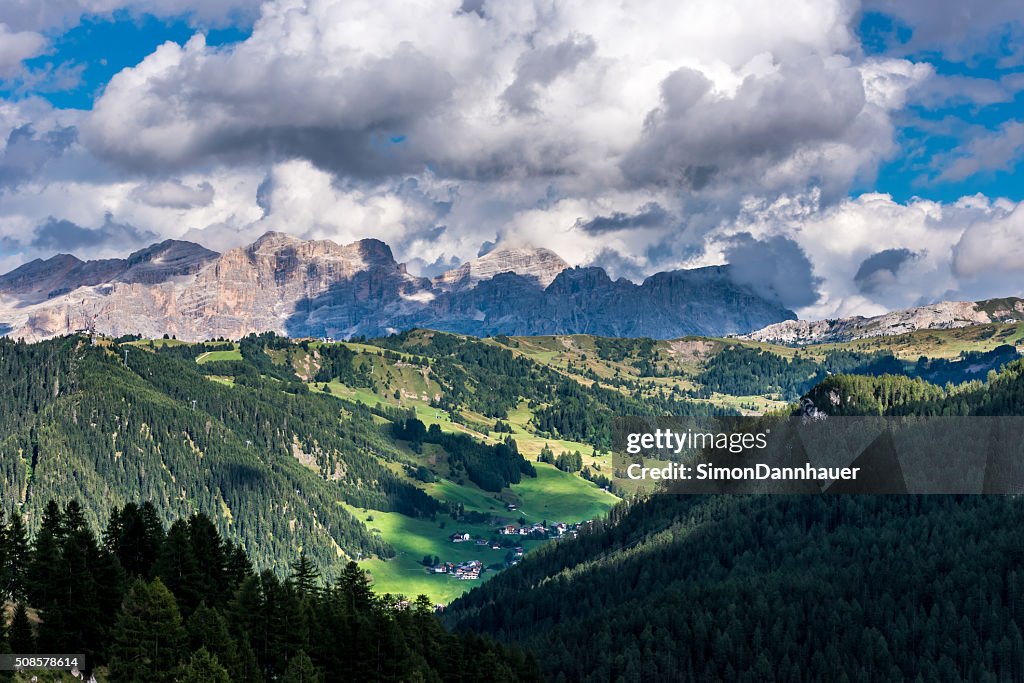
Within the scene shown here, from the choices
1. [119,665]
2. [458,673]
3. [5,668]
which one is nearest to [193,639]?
[119,665]

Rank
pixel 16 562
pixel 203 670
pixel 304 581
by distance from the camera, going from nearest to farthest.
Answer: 1. pixel 203 670
2. pixel 16 562
3. pixel 304 581

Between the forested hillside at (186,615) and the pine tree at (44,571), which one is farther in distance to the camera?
the pine tree at (44,571)

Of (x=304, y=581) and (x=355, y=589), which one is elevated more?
(x=304, y=581)

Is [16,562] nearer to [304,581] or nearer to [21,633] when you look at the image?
[21,633]

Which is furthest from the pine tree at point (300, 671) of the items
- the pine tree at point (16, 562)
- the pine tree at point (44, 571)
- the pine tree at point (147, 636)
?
the pine tree at point (16, 562)

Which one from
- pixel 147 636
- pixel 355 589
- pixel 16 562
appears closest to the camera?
pixel 147 636

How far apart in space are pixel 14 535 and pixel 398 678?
4869 cm

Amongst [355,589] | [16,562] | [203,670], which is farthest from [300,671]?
[16,562]

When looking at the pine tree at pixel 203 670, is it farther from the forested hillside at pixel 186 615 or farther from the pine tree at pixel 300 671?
the pine tree at pixel 300 671

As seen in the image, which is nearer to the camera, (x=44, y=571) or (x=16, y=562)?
(x=44, y=571)

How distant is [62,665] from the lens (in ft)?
369

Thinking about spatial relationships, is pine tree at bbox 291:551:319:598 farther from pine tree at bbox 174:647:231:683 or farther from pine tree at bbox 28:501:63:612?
pine tree at bbox 174:647:231:683

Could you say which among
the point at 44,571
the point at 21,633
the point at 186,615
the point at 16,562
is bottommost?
the point at 21,633

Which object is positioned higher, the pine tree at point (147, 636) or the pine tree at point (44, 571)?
the pine tree at point (44, 571)
